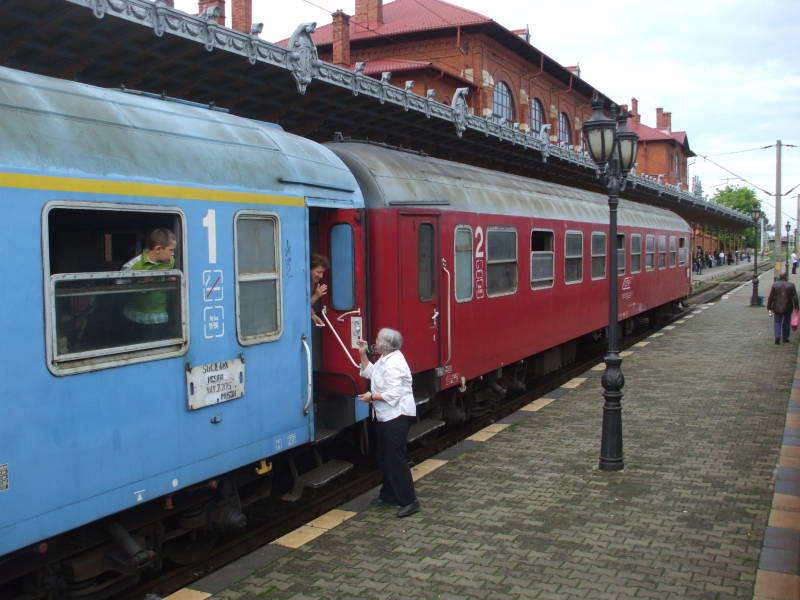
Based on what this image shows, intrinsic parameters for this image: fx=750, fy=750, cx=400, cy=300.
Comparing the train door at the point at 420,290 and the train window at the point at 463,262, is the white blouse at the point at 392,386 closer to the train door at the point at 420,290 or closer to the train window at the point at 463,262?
the train door at the point at 420,290

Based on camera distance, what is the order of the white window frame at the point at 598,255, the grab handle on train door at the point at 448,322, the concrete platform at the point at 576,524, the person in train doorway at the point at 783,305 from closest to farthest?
the concrete platform at the point at 576,524, the grab handle on train door at the point at 448,322, the white window frame at the point at 598,255, the person in train doorway at the point at 783,305

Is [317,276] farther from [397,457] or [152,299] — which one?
[152,299]

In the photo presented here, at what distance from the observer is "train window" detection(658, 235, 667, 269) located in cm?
2077

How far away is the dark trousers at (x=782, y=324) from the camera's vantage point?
55.8 ft

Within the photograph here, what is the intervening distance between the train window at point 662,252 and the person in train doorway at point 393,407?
53.2 ft

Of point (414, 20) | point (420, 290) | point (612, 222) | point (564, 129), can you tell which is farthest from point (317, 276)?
point (564, 129)

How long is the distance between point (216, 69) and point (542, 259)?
581cm

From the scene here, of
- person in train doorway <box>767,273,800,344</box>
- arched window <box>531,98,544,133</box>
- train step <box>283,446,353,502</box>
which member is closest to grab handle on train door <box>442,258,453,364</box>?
train step <box>283,446,353,502</box>

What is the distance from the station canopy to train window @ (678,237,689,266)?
327 inches

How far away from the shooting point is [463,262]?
8.96 meters

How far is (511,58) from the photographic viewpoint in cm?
4219

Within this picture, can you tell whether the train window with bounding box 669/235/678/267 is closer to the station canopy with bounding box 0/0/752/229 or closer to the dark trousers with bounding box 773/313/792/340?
the dark trousers with bounding box 773/313/792/340

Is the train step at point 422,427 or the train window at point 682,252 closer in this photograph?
the train step at point 422,427

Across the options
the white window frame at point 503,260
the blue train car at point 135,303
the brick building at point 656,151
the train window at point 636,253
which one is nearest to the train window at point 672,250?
the train window at point 636,253
